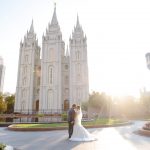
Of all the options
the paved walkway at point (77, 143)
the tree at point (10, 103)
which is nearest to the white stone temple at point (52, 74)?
the tree at point (10, 103)

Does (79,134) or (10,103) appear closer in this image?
(79,134)

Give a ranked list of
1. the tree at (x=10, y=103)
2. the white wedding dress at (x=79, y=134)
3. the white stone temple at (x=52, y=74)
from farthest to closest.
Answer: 1. the tree at (x=10, y=103)
2. the white stone temple at (x=52, y=74)
3. the white wedding dress at (x=79, y=134)

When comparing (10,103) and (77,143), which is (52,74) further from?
(77,143)

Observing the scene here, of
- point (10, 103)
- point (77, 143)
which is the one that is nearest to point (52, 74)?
point (10, 103)

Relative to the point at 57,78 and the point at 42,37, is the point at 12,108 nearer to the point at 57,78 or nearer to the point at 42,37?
the point at 57,78

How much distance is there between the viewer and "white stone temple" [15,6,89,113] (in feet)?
182

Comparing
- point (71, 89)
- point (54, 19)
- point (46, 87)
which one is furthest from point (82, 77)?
point (54, 19)

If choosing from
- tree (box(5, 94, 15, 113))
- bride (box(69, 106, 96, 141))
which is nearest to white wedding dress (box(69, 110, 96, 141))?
bride (box(69, 106, 96, 141))

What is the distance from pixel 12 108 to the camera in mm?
62281

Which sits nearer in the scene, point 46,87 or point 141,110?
point 141,110

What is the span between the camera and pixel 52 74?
5788 centimetres

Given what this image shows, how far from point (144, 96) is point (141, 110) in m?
4.77

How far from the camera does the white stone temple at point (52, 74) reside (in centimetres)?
5538

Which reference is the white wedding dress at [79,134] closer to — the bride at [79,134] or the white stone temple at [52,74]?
the bride at [79,134]
